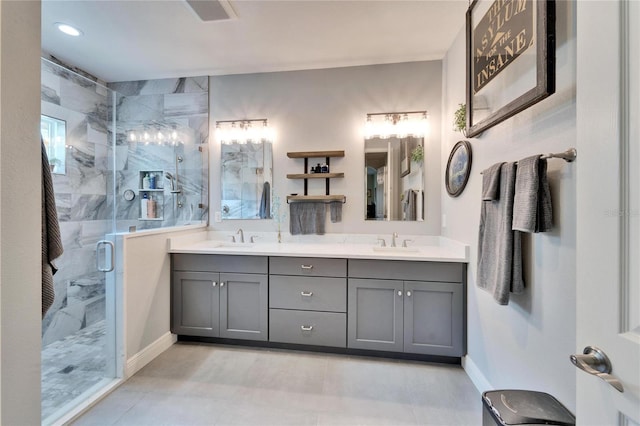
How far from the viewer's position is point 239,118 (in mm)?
3049

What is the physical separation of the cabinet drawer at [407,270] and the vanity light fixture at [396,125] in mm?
1291

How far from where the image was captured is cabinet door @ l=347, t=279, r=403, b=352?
7.31 ft

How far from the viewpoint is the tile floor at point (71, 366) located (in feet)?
5.79

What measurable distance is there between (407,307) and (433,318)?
0.70ft

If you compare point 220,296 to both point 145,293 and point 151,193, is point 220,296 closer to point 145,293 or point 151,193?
point 145,293

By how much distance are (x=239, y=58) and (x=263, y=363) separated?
278cm

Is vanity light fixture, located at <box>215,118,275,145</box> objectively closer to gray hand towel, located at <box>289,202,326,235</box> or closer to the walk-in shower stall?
the walk-in shower stall

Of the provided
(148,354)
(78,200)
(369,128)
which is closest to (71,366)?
(148,354)

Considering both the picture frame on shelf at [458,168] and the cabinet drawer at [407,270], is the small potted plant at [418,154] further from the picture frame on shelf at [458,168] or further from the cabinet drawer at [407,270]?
the cabinet drawer at [407,270]

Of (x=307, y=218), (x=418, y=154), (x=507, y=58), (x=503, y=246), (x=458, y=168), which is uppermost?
(x=507, y=58)

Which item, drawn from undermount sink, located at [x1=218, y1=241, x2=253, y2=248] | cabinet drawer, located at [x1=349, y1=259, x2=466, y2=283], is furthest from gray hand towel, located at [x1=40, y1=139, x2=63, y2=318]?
cabinet drawer, located at [x1=349, y1=259, x2=466, y2=283]

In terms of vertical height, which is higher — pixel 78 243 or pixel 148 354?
pixel 78 243

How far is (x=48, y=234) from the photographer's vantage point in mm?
1156

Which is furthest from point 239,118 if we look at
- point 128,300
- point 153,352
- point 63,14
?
point 153,352
